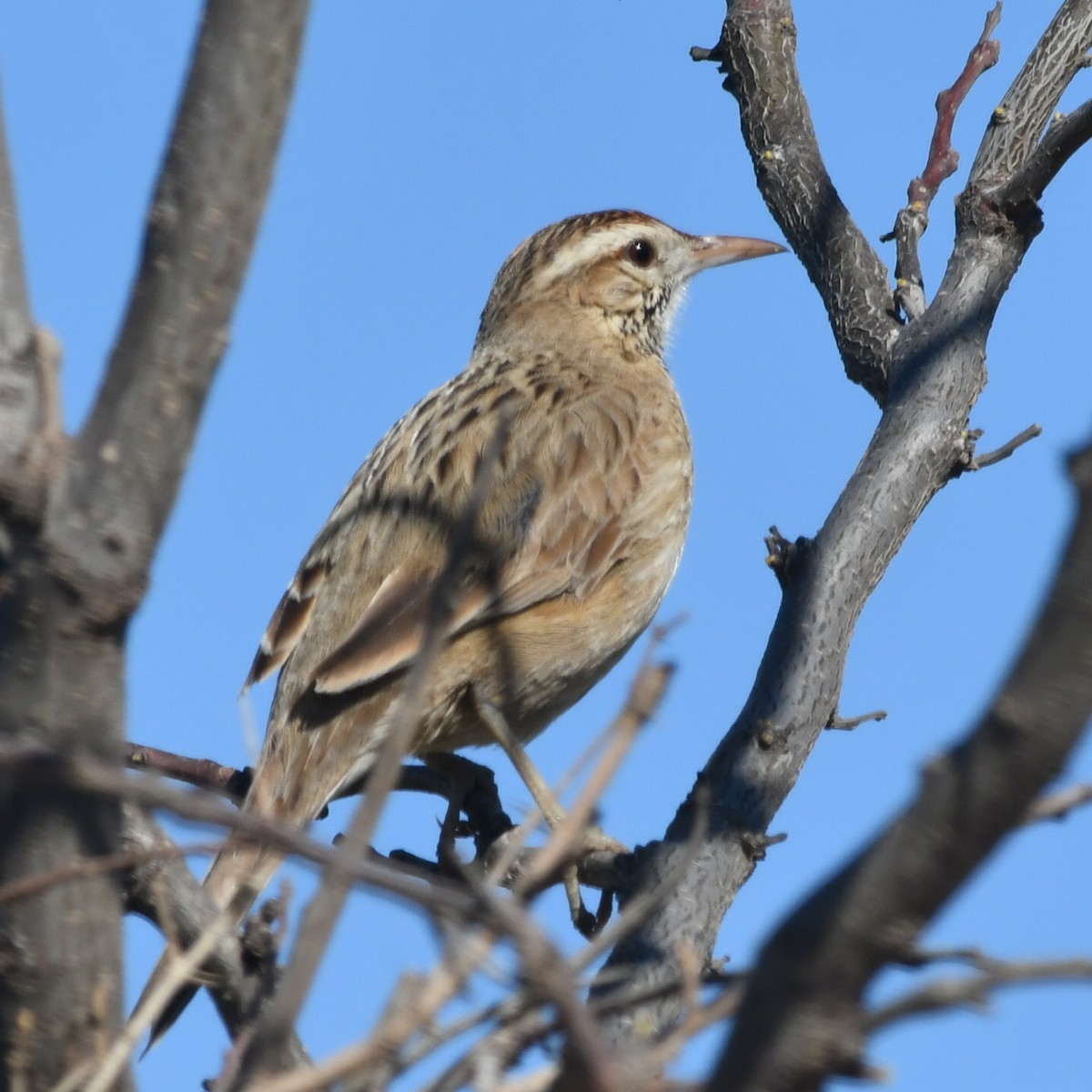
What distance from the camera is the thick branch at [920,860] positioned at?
2.04m

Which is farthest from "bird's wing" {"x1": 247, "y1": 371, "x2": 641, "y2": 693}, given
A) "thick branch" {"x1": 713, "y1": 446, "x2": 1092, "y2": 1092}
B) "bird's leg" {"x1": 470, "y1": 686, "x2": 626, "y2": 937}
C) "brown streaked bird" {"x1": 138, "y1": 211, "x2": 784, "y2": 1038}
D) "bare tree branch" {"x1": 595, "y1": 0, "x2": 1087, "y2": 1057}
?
"thick branch" {"x1": 713, "y1": 446, "x2": 1092, "y2": 1092}

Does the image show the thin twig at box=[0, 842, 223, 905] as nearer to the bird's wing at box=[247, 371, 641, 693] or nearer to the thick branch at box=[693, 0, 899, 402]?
the bird's wing at box=[247, 371, 641, 693]

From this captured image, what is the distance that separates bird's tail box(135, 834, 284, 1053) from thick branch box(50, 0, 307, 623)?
1.75m

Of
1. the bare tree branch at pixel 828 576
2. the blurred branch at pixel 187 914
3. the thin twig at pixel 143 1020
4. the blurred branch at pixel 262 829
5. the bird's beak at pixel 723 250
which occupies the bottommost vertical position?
the blurred branch at pixel 262 829

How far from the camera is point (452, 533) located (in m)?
6.27

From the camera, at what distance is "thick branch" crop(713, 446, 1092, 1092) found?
2.04 m

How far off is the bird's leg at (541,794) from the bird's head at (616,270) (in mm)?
2431

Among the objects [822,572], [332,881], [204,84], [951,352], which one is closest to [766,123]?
[951,352]

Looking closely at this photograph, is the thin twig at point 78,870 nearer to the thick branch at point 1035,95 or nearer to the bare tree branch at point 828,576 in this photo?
the bare tree branch at point 828,576

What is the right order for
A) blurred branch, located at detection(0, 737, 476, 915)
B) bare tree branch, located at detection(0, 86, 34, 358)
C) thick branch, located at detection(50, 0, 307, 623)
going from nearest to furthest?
blurred branch, located at detection(0, 737, 476, 915), thick branch, located at detection(50, 0, 307, 623), bare tree branch, located at detection(0, 86, 34, 358)

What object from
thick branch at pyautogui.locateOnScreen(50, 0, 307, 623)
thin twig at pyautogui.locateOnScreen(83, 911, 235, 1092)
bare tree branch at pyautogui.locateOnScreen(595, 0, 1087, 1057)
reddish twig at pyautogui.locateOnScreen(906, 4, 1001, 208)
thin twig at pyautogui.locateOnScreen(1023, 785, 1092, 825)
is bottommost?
thin twig at pyautogui.locateOnScreen(1023, 785, 1092, 825)

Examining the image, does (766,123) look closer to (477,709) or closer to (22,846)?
(477,709)

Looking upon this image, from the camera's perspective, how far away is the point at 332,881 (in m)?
2.38

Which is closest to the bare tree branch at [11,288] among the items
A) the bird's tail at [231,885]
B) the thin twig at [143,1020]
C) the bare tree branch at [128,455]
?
the bare tree branch at [128,455]
